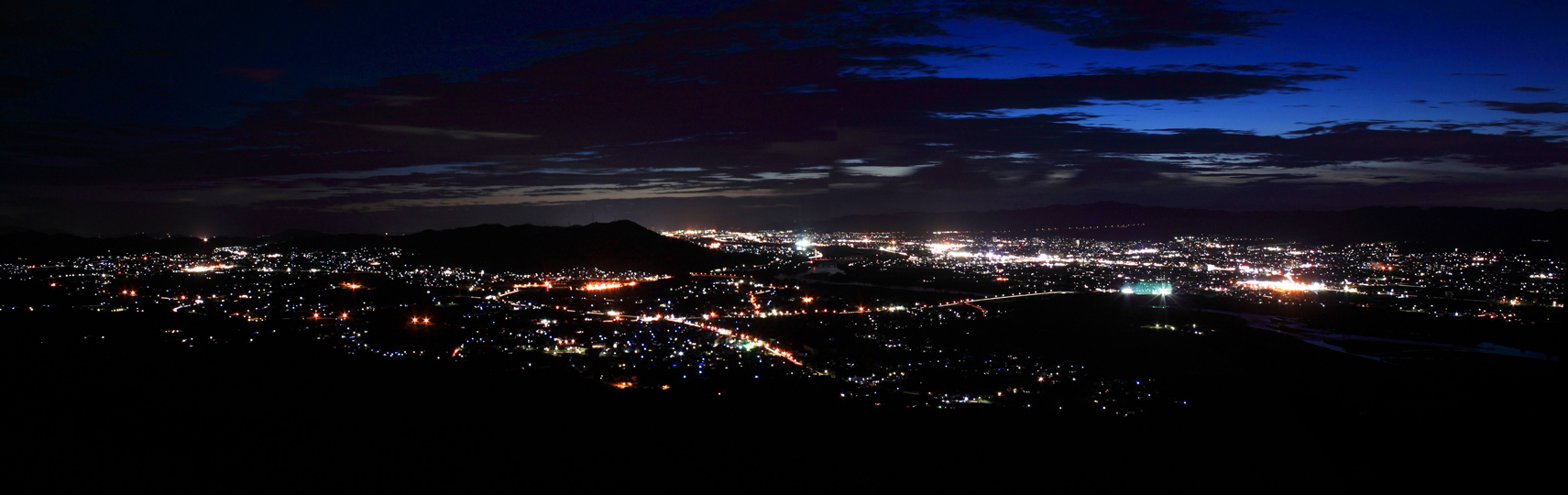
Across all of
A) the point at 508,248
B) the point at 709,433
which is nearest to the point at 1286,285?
the point at 709,433

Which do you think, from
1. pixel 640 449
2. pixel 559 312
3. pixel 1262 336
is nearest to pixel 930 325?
pixel 1262 336

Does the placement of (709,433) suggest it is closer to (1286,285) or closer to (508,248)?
(1286,285)

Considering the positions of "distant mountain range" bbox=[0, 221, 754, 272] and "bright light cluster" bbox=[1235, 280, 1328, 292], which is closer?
"bright light cluster" bbox=[1235, 280, 1328, 292]

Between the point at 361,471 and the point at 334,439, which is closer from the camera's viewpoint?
the point at 361,471

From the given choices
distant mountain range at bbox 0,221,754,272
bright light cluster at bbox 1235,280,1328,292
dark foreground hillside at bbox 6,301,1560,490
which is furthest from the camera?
distant mountain range at bbox 0,221,754,272

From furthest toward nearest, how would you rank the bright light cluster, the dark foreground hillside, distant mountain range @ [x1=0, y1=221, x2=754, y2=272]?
distant mountain range @ [x1=0, y1=221, x2=754, y2=272] → the bright light cluster → the dark foreground hillside

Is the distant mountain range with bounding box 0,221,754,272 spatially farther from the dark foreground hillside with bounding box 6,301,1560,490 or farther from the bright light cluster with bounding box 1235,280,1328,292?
the dark foreground hillside with bounding box 6,301,1560,490

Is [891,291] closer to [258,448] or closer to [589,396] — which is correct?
[589,396]

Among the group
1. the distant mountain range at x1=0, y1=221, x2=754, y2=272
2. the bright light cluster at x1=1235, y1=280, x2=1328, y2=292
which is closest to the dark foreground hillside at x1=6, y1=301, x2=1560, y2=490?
the bright light cluster at x1=1235, y1=280, x2=1328, y2=292

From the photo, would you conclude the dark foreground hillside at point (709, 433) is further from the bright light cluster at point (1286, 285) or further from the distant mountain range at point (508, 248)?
the distant mountain range at point (508, 248)
